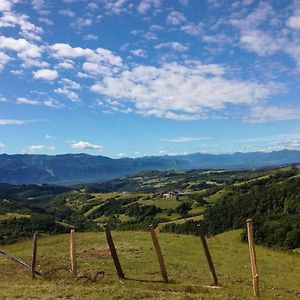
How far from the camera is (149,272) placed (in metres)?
25.7

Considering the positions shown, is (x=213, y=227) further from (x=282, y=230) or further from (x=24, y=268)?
(x=24, y=268)

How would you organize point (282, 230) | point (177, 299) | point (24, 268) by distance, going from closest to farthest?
point (177, 299)
point (24, 268)
point (282, 230)

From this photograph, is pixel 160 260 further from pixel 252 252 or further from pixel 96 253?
pixel 96 253

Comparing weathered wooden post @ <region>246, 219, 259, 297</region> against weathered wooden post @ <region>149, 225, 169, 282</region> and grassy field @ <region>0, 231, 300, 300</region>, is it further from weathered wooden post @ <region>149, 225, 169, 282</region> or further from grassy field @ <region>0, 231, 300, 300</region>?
weathered wooden post @ <region>149, 225, 169, 282</region>

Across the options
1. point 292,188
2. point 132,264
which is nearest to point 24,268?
point 132,264

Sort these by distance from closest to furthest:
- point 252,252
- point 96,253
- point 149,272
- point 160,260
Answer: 1. point 252,252
2. point 160,260
3. point 149,272
4. point 96,253

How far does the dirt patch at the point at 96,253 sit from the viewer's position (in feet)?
103

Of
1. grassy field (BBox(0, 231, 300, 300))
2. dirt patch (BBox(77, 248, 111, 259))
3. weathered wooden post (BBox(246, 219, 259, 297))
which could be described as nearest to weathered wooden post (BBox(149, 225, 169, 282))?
grassy field (BBox(0, 231, 300, 300))

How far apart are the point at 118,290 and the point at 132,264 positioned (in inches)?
407

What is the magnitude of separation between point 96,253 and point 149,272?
775 centimetres

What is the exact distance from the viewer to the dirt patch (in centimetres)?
3130

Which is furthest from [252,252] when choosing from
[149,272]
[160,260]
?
[149,272]

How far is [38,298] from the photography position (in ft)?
57.1

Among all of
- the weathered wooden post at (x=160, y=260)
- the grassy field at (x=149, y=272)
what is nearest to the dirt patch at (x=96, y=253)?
the grassy field at (x=149, y=272)
